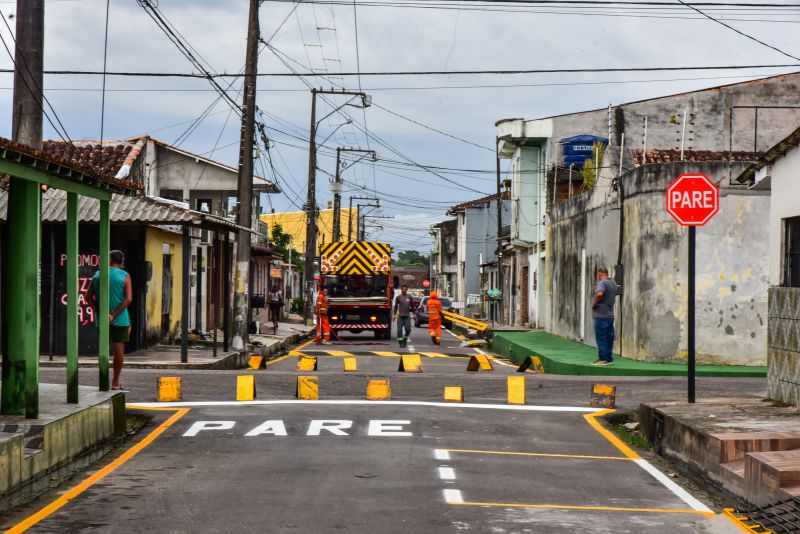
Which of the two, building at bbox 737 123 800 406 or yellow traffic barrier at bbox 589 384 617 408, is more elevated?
building at bbox 737 123 800 406

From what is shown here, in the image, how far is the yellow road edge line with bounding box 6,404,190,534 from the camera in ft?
28.2

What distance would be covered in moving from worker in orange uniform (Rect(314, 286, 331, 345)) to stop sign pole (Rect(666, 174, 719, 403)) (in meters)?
19.5

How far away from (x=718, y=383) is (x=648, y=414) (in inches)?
237

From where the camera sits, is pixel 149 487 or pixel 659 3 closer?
pixel 149 487

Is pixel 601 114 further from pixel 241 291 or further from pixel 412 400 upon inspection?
pixel 412 400

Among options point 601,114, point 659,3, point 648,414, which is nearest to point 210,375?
point 648,414

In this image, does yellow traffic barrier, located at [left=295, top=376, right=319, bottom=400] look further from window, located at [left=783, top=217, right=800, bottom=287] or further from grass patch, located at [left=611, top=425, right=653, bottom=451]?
window, located at [left=783, top=217, right=800, bottom=287]

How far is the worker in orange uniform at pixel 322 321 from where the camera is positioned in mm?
39125

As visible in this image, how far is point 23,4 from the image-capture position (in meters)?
18.7

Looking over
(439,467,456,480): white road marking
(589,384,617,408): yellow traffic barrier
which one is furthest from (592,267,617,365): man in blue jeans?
(439,467,456,480): white road marking

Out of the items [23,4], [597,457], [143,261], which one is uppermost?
[23,4]

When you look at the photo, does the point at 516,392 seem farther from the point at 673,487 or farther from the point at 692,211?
the point at 673,487

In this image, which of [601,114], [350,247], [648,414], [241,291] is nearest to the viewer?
[648,414]

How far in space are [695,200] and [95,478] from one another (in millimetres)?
10217
